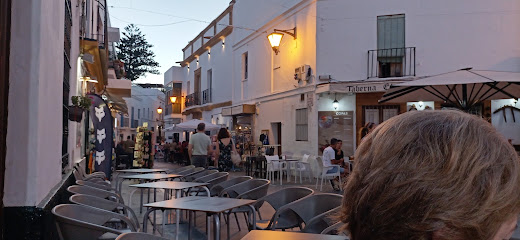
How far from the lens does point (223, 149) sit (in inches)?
533

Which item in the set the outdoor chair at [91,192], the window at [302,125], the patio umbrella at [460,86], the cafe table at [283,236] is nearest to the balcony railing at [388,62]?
the window at [302,125]

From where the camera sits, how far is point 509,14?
13555 mm

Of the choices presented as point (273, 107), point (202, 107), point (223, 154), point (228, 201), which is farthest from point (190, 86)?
point (228, 201)

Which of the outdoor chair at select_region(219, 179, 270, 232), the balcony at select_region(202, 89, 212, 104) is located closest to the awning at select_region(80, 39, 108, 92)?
the outdoor chair at select_region(219, 179, 270, 232)

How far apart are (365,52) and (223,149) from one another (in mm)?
5196

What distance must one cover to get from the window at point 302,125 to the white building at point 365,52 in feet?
0.11

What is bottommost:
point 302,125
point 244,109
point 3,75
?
point 302,125

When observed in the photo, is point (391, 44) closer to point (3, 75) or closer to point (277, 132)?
point (277, 132)

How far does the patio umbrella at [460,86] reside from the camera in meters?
6.15

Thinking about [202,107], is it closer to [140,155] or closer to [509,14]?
[140,155]

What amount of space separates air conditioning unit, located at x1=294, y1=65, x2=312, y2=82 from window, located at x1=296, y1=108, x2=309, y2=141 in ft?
3.53

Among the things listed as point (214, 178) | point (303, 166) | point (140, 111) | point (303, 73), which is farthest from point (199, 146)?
point (140, 111)

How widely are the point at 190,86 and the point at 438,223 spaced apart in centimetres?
3326

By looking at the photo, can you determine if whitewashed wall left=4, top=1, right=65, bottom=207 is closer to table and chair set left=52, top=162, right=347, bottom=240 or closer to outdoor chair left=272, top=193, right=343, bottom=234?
table and chair set left=52, top=162, right=347, bottom=240
